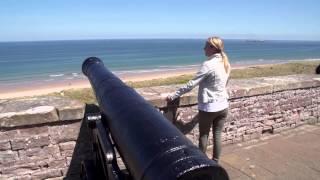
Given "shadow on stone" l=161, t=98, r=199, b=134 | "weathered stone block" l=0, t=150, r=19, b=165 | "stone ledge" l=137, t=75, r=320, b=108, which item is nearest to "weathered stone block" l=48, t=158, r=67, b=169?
"weathered stone block" l=0, t=150, r=19, b=165

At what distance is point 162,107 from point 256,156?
157 centimetres

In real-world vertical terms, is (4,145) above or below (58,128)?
below

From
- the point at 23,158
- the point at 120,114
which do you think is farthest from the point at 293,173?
the point at 23,158

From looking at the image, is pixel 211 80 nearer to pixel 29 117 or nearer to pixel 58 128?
pixel 58 128

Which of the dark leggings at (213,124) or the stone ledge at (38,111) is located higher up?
the stone ledge at (38,111)

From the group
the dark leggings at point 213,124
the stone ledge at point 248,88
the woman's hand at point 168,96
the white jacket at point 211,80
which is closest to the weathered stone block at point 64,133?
the stone ledge at point 248,88

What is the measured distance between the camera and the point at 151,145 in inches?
71.2

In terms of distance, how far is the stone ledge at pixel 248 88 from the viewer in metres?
4.75

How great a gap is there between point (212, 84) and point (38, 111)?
192 centimetres

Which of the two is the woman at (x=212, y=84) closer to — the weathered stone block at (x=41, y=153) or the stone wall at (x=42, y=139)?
the stone wall at (x=42, y=139)

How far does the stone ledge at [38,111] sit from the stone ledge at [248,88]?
938 mm

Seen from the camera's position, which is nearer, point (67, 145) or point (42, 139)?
point (42, 139)

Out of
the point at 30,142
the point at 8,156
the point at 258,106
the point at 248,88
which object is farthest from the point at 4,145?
the point at 258,106

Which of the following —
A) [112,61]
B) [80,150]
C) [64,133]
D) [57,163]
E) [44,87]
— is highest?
[64,133]
